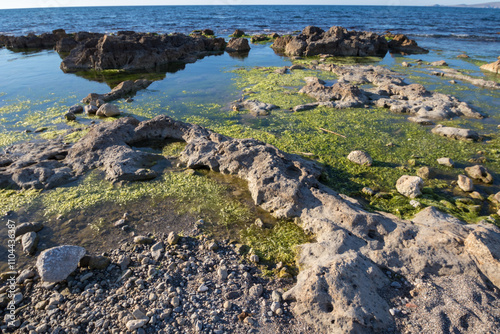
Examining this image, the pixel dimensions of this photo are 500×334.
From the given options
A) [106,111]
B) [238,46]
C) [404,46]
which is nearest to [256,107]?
[106,111]

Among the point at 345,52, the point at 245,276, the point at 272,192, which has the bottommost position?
the point at 245,276

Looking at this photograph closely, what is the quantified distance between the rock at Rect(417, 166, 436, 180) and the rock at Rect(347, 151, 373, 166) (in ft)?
4.22

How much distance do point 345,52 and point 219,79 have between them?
14955 millimetres

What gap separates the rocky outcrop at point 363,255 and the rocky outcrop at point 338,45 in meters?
22.5

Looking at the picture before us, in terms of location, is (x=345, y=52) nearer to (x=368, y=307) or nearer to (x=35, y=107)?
(x=35, y=107)

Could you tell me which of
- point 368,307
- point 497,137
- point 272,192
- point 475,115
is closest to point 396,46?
point 475,115

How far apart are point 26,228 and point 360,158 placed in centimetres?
849

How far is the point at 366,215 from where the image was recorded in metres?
5.45

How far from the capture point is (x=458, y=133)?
9695 millimetres

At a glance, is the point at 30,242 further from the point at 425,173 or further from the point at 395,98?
the point at 395,98

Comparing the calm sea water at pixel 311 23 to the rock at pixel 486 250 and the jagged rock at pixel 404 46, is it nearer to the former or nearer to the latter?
the jagged rock at pixel 404 46

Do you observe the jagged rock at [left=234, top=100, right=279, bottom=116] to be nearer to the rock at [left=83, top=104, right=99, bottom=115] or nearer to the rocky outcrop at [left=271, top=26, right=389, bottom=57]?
the rock at [left=83, top=104, right=99, bottom=115]


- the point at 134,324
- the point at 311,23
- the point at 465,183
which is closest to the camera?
the point at 134,324

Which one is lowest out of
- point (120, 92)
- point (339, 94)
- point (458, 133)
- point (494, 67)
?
point (458, 133)
